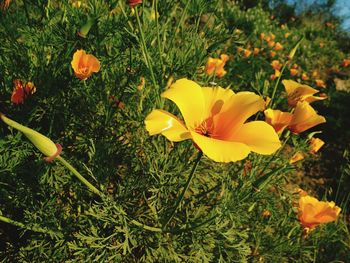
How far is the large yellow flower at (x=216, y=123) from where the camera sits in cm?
92

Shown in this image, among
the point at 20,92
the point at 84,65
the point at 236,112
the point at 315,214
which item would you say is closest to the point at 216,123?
the point at 236,112

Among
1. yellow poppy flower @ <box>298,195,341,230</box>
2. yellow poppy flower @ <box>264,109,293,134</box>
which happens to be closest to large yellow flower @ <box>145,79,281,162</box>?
yellow poppy flower @ <box>264,109,293,134</box>

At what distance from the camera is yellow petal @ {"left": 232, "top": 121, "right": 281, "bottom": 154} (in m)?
0.96

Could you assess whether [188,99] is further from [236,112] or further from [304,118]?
[304,118]

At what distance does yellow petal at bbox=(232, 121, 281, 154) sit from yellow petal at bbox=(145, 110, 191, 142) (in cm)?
19

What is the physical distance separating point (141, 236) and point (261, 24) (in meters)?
7.35

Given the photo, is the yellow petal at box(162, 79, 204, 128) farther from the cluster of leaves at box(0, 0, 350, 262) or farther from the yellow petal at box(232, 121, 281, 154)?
the cluster of leaves at box(0, 0, 350, 262)

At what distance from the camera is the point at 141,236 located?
165 cm

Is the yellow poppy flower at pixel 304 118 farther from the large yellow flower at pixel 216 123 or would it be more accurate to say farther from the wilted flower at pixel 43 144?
the wilted flower at pixel 43 144

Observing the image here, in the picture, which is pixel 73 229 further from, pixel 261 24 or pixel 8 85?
pixel 261 24

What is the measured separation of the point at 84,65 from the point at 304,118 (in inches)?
38.0

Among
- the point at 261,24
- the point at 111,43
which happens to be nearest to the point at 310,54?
the point at 261,24

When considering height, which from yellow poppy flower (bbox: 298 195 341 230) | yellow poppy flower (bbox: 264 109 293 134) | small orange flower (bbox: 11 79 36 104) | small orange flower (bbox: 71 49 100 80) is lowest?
yellow poppy flower (bbox: 298 195 341 230)

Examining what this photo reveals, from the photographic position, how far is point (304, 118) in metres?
1.34
